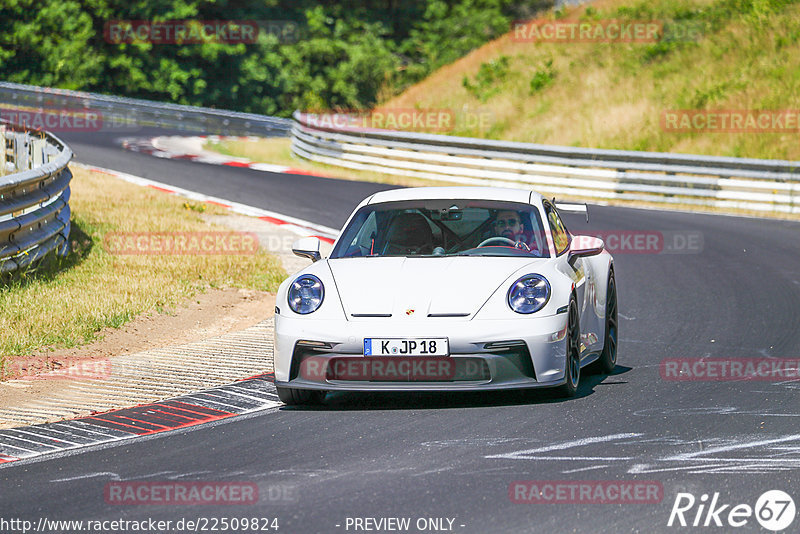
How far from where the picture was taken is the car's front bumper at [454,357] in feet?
23.2

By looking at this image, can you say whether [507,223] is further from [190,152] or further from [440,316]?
[190,152]

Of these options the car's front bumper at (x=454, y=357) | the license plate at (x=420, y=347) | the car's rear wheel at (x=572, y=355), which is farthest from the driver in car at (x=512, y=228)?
the license plate at (x=420, y=347)

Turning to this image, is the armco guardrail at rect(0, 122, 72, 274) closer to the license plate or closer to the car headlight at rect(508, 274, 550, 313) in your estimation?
the license plate

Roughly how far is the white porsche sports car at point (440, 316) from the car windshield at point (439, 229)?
0.01 m

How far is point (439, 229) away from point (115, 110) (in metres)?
30.0

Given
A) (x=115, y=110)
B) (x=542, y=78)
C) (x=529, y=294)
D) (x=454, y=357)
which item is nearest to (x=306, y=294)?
(x=454, y=357)

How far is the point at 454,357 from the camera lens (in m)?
7.08

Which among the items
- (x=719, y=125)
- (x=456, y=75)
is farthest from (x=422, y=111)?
(x=719, y=125)

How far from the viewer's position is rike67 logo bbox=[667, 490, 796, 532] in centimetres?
494

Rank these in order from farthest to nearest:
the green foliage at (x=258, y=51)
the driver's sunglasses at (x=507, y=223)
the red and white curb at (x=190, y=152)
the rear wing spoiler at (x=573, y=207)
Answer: the green foliage at (x=258, y=51) → the red and white curb at (x=190, y=152) → the rear wing spoiler at (x=573, y=207) → the driver's sunglasses at (x=507, y=223)

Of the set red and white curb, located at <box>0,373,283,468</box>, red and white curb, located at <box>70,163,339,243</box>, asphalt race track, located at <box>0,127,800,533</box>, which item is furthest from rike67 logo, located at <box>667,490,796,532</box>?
red and white curb, located at <box>70,163,339,243</box>

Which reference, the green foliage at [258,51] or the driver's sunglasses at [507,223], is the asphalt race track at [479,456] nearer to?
the driver's sunglasses at [507,223]

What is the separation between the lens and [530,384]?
717 cm

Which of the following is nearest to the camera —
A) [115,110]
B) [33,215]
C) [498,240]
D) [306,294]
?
[306,294]
